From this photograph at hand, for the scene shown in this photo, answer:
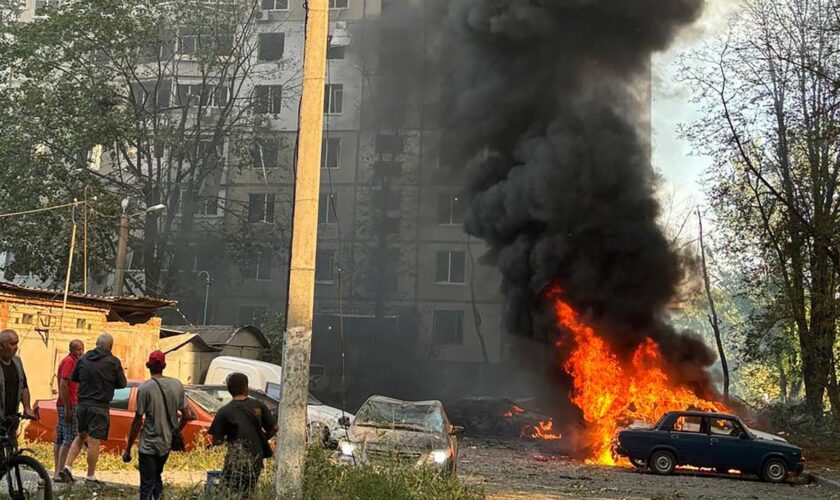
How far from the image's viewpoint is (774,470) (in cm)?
1662

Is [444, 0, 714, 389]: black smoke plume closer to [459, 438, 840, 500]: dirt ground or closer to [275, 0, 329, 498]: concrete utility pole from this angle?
[459, 438, 840, 500]: dirt ground

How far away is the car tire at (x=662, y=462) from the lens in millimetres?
16750

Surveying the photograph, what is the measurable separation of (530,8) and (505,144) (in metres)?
4.45

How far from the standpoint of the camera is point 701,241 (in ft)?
116

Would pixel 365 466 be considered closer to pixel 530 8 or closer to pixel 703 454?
pixel 703 454

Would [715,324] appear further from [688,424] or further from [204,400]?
[204,400]

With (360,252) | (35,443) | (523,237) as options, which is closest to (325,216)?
(360,252)

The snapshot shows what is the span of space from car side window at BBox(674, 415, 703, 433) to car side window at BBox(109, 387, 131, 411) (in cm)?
1072

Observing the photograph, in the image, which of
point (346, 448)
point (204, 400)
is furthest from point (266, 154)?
point (346, 448)

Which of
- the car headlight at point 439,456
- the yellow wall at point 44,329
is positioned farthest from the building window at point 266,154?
the car headlight at point 439,456

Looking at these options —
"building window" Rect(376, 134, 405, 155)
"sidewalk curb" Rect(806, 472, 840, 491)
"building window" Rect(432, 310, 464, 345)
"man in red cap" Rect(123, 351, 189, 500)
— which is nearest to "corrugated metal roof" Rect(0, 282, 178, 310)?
"man in red cap" Rect(123, 351, 189, 500)

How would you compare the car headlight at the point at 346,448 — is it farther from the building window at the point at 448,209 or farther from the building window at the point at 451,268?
the building window at the point at 451,268

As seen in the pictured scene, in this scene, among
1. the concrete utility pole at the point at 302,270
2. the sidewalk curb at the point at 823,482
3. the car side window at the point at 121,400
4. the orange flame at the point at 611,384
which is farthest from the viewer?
the orange flame at the point at 611,384

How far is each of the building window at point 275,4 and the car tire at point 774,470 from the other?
3475 cm
